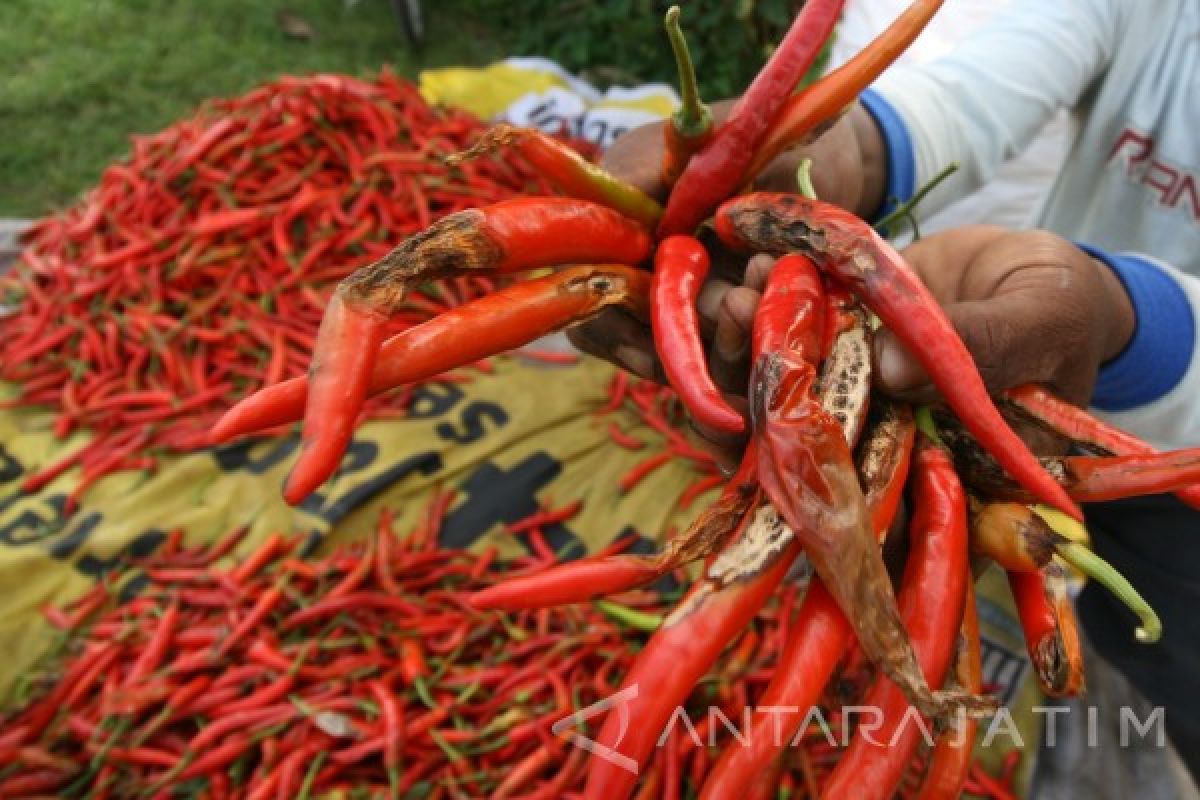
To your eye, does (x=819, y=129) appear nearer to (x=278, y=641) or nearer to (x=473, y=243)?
(x=473, y=243)

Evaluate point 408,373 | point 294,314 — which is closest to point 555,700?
point 408,373

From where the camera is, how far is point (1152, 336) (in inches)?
56.2

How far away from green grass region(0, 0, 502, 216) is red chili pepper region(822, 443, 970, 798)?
368 centimetres

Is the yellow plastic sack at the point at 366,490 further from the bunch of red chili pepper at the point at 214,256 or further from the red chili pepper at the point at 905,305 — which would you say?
the red chili pepper at the point at 905,305

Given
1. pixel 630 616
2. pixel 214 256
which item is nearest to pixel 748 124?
pixel 630 616

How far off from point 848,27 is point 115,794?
3740 millimetres

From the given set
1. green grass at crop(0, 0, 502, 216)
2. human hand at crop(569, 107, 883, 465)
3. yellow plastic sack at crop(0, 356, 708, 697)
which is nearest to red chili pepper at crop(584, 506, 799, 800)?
human hand at crop(569, 107, 883, 465)

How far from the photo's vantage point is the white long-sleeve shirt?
1887 millimetres

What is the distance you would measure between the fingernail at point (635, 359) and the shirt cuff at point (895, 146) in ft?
2.59

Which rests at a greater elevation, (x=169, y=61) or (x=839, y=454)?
(x=839, y=454)

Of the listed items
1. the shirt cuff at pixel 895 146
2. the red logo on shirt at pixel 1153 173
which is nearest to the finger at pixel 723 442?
the shirt cuff at pixel 895 146

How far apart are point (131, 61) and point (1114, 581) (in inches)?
205

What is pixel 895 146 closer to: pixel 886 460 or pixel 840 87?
pixel 840 87

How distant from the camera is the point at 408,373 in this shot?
99 cm
